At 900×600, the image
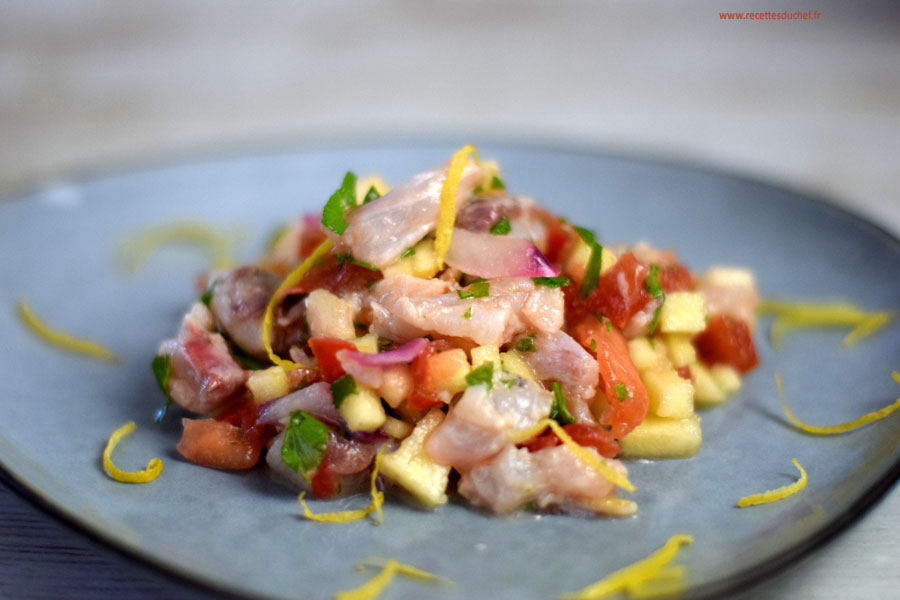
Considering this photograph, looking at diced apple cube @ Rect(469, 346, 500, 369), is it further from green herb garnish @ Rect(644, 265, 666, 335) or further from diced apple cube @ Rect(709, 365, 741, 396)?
diced apple cube @ Rect(709, 365, 741, 396)

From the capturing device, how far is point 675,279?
3.13 meters

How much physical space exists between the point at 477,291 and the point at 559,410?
451 mm

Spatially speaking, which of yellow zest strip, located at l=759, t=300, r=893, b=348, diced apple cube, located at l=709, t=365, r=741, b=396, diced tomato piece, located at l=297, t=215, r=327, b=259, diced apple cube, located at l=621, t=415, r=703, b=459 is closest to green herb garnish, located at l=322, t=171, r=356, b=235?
diced tomato piece, located at l=297, t=215, r=327, b=259

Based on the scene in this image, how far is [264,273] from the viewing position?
3105mm

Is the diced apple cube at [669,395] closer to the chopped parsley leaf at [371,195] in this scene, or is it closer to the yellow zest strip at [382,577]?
the yellow zest strip at [382,577]

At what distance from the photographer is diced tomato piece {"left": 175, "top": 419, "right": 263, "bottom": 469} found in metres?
2.61

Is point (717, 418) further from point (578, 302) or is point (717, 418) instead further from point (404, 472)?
point (404, 472)

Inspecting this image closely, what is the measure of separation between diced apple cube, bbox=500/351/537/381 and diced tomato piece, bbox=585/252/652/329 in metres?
0.35

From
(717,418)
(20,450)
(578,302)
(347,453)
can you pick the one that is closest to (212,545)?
(347,453)

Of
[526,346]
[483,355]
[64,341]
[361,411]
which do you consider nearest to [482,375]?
[483,355]

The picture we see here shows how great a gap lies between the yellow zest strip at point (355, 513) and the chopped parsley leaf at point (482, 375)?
0.34 m

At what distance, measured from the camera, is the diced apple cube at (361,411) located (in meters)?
2.48

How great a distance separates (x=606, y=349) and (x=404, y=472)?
0.77 m

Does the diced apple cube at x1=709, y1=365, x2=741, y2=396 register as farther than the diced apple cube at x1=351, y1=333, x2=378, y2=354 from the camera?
Yes
